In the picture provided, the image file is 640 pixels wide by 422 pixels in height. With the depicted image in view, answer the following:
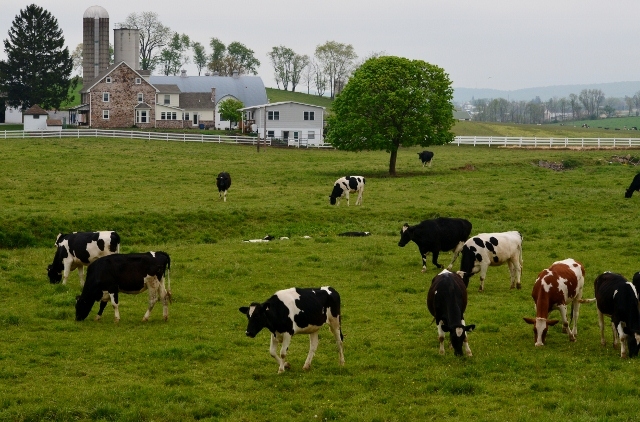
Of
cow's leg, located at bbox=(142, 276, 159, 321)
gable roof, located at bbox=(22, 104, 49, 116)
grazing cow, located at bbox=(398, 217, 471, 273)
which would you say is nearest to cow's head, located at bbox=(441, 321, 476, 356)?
cow's leg, located at bbox=(142, 276, 159, 321)

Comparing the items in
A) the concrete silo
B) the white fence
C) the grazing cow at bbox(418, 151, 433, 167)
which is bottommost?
the grazing cow at bbox(418, 151, 433, 167)

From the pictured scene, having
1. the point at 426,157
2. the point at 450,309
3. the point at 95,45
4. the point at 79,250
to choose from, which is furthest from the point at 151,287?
the point at 95,45

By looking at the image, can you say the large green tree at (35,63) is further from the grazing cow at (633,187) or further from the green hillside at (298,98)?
the grazing cow at (633,187)

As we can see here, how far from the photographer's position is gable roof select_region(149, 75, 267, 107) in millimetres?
116062

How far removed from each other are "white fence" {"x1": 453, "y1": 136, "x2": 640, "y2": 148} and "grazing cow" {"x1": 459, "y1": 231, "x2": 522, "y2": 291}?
172ft

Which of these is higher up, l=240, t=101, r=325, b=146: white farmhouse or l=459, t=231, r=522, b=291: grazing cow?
l=240, t=101, r=325, b=146: white farmhouse

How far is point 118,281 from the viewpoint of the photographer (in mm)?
19281

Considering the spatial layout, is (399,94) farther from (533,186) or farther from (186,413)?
(186,413)

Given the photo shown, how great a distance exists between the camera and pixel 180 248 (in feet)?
97.1

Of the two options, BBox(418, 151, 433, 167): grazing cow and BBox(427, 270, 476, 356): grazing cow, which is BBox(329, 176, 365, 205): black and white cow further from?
BBox(427, 270, 476, 356): grazing cow

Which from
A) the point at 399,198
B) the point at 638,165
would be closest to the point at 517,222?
the point at 399,198

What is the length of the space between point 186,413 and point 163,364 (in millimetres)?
2632

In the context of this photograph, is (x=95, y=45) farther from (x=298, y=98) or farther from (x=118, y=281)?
(x=118, y=281)

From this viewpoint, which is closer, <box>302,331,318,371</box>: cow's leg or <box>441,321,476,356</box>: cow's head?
<box>302,331,318,371</box>: cow's leg
